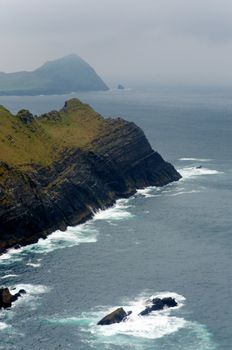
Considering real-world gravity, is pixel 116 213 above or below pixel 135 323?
above

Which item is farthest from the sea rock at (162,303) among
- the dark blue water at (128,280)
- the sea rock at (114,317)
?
the sea rock at (114,317)

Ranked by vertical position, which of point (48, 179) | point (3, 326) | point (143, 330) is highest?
point (48, 179)

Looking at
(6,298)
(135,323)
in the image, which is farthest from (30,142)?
(135,323)

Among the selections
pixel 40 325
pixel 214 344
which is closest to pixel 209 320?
pixel 214 344

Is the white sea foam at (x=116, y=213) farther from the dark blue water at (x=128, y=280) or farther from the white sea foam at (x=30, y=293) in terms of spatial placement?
the white sea foam at (x=30, y=293)

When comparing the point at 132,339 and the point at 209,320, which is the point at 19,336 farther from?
the point at 209,320

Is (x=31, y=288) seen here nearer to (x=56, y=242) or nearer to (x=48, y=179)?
(x=56, y=242)

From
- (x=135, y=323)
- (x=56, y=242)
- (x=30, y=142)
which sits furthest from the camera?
(x=30, y=142)
